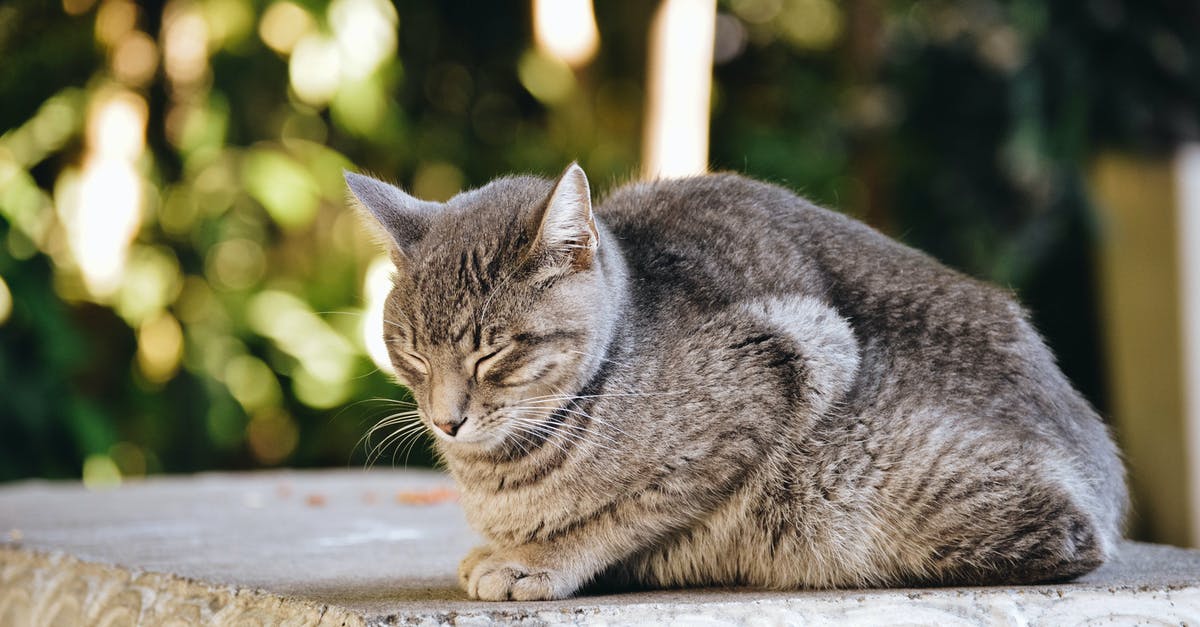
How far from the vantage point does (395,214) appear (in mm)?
2139

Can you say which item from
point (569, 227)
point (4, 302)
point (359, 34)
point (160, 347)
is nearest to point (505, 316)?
point (569, 227)

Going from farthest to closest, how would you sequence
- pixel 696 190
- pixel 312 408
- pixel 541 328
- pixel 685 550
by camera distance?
1. pixel 312 408
2. pixel 696 190
3. pixel 685 550
4. pixel 541 328

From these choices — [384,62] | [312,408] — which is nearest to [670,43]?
[384,62]

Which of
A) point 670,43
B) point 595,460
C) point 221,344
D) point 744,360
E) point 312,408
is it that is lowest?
point 312,408

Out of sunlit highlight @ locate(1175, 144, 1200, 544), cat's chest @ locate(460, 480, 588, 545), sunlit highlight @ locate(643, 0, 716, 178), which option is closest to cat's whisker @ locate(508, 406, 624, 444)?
cat's chest @ locate(460, 480, 588, 545)

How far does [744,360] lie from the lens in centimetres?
208

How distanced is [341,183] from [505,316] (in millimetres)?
4464

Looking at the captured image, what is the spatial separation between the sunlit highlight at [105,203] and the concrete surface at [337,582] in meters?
2.09

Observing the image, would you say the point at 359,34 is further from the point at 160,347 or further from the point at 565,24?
the point at 160,347

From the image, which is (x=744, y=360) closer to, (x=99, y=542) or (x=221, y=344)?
(x=99, y=542)

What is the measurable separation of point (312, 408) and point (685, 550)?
458 cm

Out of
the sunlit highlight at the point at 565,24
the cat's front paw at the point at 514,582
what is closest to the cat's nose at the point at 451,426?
the cat's front paw at the point at 514,582

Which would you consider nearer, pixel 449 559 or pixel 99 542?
pixel 449 559

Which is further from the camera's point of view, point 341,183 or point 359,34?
point 341,183
